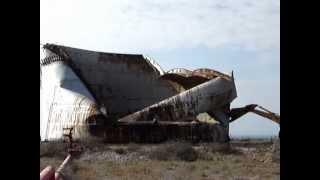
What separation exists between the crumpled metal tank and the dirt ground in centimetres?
180

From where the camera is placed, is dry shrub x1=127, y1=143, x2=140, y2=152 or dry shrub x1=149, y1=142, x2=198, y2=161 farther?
dry shrub x1=127, y1=143, x2=140, y2=152

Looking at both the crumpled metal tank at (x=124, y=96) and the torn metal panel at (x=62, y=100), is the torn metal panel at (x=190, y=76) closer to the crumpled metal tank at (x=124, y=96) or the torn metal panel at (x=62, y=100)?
the crumpled metal tank at (x=124, y=96)

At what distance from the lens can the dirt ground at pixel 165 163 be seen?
1752 centimetres

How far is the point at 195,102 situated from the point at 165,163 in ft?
47.6

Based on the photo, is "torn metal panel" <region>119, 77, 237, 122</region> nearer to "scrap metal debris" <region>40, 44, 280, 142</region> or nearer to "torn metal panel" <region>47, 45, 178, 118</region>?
"scrap metal debris" <region>40, 44, 280, 142</region>

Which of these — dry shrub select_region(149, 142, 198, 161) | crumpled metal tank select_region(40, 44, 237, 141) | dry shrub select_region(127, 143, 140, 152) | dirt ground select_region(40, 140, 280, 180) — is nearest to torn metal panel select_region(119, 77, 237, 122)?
crumpled metal tank select_region(40, 44, 237, 141)

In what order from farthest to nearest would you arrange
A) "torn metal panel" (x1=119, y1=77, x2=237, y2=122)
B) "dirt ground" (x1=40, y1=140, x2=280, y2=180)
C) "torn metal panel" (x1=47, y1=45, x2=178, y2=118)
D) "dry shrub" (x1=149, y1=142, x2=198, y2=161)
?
"torn metal panel" (x1=47, y1=45, x2=178, y2=118) < "torn metal panel" (x1=119, y1=77, x2=237, y2=122) < "dry shrub" (x1=149, y1=142, x2=198, y2=161) < "dirt ground" (x1=40, y1=140, x2=280, y2=180)

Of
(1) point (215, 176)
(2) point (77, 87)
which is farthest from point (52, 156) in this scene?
(2) point (77, 87)

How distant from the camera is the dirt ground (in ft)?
57.5

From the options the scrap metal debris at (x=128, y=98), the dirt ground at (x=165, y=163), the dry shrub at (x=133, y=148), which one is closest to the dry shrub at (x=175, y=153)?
the dirt ground at (x=165, y=163)

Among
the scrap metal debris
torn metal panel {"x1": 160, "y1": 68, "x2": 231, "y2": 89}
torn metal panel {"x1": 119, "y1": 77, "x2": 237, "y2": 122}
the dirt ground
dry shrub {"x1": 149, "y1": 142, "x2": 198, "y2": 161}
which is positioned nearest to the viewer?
the dirt ground

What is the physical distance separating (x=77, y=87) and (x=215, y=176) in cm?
2267
